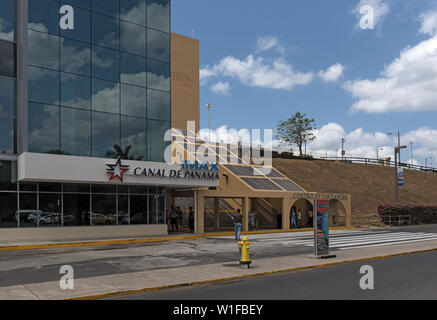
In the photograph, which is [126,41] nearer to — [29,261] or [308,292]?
[29,261]

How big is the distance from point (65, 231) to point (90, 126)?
5.94 meters

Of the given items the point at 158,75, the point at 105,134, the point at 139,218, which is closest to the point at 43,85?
the point at 105,134

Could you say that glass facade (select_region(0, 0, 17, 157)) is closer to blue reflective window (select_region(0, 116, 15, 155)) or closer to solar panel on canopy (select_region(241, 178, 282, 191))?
blue reflective window (select_region(0, 116, 15, 155))

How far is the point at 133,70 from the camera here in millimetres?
26766

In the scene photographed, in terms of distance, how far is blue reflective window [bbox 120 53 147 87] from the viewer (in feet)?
86.5

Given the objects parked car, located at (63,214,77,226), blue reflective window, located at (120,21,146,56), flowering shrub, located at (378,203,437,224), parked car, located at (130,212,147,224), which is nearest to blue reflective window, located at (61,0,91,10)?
blue reflective window, located at (120,21,146,56)

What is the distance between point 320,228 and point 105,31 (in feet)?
57.4

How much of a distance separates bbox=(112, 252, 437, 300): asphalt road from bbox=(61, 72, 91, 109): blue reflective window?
16.2 meters

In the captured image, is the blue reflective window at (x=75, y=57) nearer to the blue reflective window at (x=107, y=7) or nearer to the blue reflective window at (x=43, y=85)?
the blue reflective window at (x=43, y=85)

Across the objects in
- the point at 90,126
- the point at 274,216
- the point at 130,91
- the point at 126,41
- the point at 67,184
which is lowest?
the point at 274,216

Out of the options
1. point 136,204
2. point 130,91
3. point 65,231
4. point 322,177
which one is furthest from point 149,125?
point 322,177

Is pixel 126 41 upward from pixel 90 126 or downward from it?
upward
